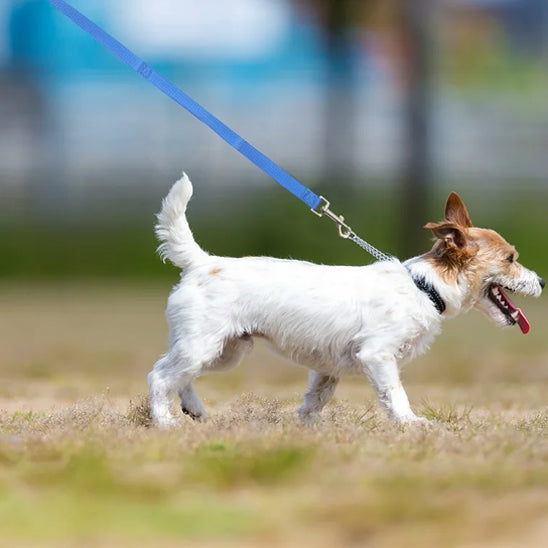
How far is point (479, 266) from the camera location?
572cm

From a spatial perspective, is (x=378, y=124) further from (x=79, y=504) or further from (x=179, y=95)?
(x=79, y=504)

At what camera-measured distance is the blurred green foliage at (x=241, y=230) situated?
66.2 ft

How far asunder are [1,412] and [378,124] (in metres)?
15.0

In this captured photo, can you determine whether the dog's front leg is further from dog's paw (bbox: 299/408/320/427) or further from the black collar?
dog's paw (bbox: 299/408/320/427)

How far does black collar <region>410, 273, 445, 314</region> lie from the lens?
5.63 meters

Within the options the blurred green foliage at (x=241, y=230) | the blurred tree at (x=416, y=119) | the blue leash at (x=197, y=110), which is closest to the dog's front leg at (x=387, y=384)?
the blue leash at (x=197, y=110)

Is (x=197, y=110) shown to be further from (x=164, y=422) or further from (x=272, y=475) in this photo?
(x=272, y=475)

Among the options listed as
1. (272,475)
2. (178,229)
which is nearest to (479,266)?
(178,229)

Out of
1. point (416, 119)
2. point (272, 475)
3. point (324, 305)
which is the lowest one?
point (272, 475)

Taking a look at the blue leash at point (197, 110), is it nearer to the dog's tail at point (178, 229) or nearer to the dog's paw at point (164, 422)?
the dog's tail at point (178, 229)

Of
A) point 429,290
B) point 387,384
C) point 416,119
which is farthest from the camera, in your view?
point 416,119

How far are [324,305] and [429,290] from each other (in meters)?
0.55

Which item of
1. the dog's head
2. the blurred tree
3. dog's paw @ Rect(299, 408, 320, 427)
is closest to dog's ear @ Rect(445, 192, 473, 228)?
the dog's head

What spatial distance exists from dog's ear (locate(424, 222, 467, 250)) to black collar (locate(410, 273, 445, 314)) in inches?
9.2
